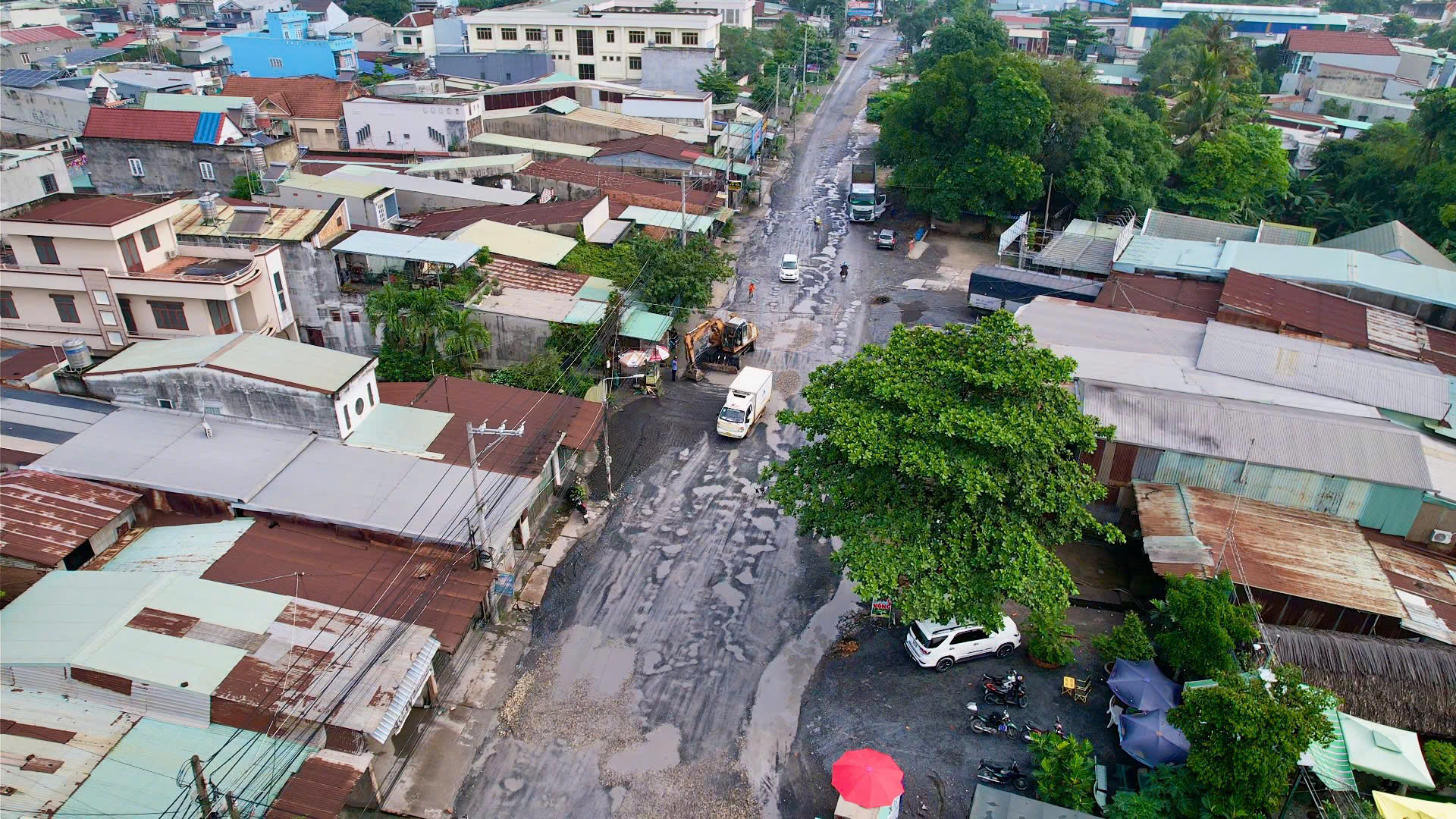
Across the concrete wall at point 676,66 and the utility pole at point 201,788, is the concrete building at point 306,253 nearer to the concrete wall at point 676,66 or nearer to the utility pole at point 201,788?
the utility pole at point 201,788

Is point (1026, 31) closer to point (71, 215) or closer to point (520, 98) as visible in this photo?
point (520, 98)

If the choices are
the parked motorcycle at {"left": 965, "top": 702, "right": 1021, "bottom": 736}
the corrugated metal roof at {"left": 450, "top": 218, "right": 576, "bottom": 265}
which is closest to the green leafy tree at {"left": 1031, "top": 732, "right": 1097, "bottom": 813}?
the parked motorcycle at {"left": 965, "top": 702, "right": 1021, "bottom": 736}

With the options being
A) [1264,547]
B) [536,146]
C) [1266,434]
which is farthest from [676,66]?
[1264,547]

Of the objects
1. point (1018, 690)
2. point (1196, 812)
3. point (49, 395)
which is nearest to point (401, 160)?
point (49, 395)

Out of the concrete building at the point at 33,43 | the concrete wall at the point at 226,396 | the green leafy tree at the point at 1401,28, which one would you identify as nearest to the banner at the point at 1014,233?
the concrete wall at the point at 226,396

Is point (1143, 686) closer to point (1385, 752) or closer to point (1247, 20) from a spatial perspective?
point (1385, 752)
